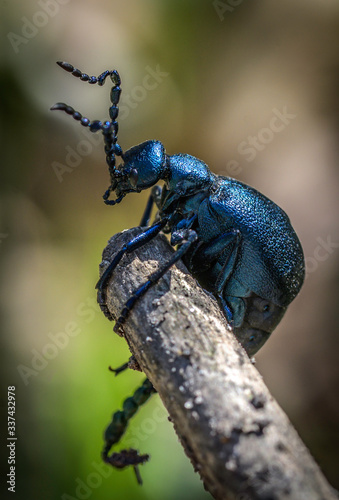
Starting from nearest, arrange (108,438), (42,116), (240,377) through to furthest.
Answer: (240,377) < (108,438) < (42,116)

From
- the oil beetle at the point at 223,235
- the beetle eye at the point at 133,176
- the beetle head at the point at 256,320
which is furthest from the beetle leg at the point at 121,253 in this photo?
the beetle head at the point at 256,320

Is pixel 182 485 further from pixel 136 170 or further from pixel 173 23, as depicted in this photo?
pixel 173 23

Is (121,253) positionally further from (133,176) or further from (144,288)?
(133,176)

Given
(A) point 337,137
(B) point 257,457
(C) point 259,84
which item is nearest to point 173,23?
(C) point 259,84

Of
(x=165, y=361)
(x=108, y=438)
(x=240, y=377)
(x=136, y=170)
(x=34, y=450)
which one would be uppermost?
(x=136, y=170)

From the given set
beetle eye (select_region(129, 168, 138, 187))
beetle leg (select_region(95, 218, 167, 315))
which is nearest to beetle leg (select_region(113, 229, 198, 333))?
beetle leg (select_region(95, 218, 167, 315))

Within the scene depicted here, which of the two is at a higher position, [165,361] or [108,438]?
[165,361]

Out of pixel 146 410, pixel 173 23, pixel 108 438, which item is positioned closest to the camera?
pixel 108 438

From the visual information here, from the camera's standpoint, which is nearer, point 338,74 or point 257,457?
point 257,457
